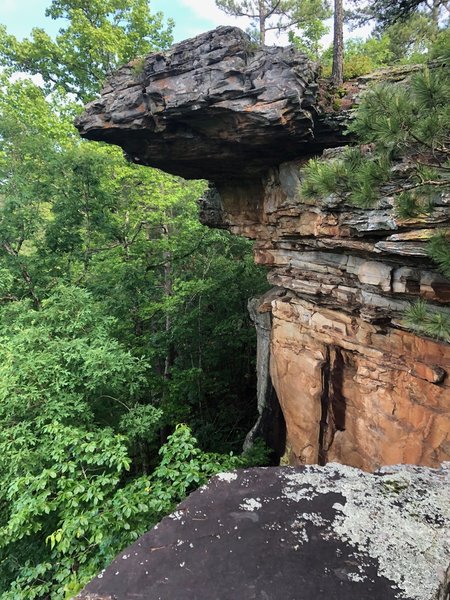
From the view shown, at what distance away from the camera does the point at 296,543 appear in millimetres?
2080

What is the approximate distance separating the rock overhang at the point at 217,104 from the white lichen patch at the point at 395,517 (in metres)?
4.79

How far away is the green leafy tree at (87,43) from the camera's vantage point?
36.7 feet

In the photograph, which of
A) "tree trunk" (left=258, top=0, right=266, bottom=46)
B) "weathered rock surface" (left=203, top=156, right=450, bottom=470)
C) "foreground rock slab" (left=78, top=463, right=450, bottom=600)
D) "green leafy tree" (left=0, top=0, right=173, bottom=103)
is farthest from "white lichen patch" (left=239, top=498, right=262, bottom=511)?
"tree trunk" (left=258, top=0, right=266, bottom=46)

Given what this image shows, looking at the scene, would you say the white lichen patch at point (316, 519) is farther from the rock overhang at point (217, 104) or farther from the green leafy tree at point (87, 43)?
the green leafy tree at point (87, 43)

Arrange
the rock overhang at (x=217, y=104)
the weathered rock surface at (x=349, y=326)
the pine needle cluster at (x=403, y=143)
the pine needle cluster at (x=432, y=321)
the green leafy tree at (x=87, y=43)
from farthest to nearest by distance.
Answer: the green leafy tree at (x=87, y=43), the rock overhang at (x=217, y=104), the weathered rock surface at (x=349, y=326), the pine needle cluster at (x=432, y=321), the pine needle cluster at (x=403, y=143)

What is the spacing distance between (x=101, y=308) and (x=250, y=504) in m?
7.65

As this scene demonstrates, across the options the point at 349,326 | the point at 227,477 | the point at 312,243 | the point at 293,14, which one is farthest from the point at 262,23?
the point at 227,477

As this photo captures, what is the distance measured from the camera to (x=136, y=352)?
9.56 metres

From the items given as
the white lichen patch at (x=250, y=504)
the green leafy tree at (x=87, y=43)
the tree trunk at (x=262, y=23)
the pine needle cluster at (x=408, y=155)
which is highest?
the tree trunk at (x=262, y=23)

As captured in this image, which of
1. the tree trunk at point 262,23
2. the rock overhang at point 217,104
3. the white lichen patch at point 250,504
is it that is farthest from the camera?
the tree trunk at point 262,23

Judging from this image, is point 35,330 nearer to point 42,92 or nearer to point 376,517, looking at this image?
point 376,517

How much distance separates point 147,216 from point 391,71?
25.3 ft

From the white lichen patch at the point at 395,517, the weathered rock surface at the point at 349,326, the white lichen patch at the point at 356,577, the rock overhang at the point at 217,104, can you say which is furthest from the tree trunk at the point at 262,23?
the white lichen patch at the point at 356,577

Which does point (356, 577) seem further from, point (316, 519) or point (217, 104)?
point (217, 104)
